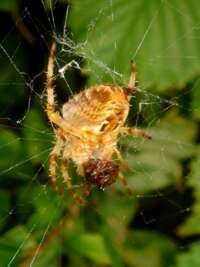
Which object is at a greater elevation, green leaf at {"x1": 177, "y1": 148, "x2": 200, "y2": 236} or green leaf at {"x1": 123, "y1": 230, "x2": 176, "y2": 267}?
green leaf at {"x1": 177, "y1": 148, "x2": 200, "y2": 236}

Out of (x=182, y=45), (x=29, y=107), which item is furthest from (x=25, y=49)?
(x=182, y=45)

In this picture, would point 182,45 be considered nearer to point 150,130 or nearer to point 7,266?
point 150,130

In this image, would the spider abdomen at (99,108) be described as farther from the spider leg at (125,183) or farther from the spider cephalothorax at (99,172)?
the spider leg at (125,183)

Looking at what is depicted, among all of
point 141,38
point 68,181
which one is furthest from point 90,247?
point 141,38

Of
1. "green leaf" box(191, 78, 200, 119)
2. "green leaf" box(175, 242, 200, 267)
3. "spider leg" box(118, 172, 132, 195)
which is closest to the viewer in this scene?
"green leaf" box(175, 242, 200, 267)

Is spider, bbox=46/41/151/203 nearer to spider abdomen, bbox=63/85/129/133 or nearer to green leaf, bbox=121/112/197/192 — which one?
spider abdomen, bbox=63/85/129/133

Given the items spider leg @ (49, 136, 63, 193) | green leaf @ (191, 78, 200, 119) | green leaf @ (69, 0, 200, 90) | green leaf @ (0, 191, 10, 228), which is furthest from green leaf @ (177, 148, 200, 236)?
green leaf @ (0, 191, 10, 228)
